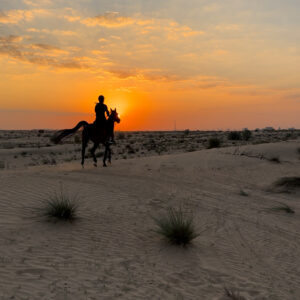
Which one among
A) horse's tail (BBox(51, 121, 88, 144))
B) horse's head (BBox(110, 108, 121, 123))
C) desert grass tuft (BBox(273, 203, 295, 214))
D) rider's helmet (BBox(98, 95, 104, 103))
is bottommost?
desert grass tuft (BBox(273, 203, 295, 214))

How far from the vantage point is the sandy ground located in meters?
4.55

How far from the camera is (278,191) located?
1248 cm

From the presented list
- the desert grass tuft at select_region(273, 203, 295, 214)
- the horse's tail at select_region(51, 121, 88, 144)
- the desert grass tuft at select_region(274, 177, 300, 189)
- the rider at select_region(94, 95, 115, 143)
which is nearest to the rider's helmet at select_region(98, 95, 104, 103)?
the rider at select_region(94, 95, 115, 143)

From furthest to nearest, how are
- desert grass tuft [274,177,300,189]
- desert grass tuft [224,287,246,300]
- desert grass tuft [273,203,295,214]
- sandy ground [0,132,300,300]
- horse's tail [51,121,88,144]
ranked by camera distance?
1. horse's tail [51,121,88,144]
2. desert grass tuft [274,177,300,189]
3. desert grass tuft [273,203,295,214]
4. sandy ground [0,132,300,300]
5. desert grass tuft [224,287,246,300]

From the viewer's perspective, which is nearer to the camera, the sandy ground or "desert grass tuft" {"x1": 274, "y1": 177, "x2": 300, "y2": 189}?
the sandy ground

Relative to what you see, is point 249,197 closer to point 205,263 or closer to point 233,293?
point 205,263

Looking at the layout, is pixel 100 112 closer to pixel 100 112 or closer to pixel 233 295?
pixel 100 112

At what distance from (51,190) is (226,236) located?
507 centimetres

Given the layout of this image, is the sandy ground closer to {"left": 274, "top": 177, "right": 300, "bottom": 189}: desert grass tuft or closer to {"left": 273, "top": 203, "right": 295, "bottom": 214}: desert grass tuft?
{"left": 273, "top": 203, "right": 295, "bottom": 214}: desert grass tuft

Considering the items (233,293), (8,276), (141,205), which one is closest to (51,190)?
(141,205)

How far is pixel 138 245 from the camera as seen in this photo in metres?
6.01

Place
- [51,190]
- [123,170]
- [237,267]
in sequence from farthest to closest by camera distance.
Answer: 1. [123,170]
2. [51,190]
3. [237,267]

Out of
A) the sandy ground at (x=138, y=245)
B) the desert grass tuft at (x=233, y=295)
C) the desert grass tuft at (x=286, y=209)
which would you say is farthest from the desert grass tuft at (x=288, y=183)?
the desert grass tuft at (x=233, y=295)

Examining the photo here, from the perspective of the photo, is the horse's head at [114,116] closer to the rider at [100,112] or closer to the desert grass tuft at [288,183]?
the rider at [100,112]
